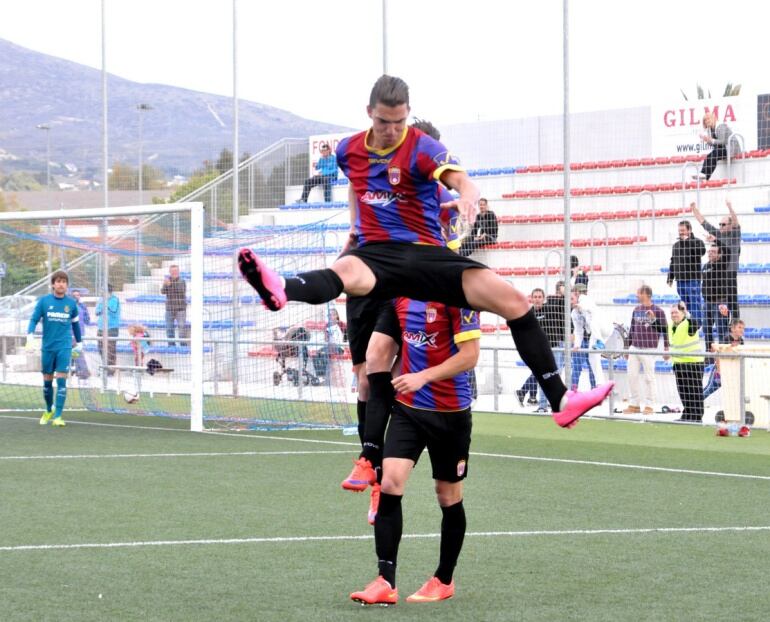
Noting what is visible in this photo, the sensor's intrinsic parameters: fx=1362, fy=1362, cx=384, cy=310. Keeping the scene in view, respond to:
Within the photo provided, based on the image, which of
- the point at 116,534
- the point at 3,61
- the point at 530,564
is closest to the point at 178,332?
the point at 116,534

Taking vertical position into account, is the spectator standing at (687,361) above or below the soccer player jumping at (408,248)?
below

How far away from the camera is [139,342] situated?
19.0 meters

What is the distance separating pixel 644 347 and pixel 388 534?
40.5 ft

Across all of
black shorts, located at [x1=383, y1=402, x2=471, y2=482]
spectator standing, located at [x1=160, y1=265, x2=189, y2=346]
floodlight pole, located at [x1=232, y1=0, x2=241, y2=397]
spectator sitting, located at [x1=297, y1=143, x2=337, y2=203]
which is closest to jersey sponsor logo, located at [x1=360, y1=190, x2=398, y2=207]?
black shorts, located at [x1=383, y1=402, x2=471, y2=482]

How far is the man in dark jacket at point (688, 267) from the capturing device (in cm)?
1811

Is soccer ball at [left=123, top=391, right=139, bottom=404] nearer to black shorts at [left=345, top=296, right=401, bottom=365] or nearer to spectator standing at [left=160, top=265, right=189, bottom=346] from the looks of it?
spectator standing at [left=160, top=265, right=189, bottom=346]

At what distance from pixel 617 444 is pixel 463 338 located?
841 cm

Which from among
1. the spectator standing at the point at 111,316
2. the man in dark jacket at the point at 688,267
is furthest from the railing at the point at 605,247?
the spectator standing at the point at 111,316

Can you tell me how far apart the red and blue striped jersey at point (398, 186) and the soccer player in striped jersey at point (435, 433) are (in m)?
0.43

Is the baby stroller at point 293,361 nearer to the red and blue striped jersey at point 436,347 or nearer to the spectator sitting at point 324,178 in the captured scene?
the spectator sitting at point 324,178

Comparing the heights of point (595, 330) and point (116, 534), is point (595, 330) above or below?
above

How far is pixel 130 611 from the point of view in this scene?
6.21 meters

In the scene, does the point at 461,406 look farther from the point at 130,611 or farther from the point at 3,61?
the point at 3,61

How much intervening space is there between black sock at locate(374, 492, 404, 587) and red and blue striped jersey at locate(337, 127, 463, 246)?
1.29 metres
